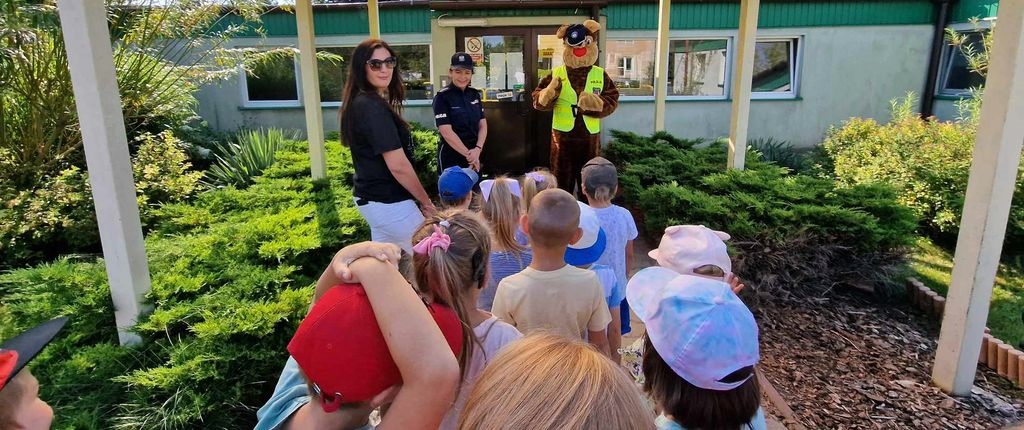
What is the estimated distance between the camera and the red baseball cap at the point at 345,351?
3.54 ft

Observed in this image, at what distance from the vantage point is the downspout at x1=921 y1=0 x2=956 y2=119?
9.52 metres

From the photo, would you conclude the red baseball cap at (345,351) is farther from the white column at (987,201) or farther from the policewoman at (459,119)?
the policewoman at (459,119)

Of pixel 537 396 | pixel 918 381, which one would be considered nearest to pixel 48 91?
pixel 537 396

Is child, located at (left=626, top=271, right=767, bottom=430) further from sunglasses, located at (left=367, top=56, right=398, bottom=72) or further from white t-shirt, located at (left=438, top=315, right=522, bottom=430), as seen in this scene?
sunglasses, located at (left=367, top=56, right=398, bottom=72)

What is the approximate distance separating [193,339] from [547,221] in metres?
1.58

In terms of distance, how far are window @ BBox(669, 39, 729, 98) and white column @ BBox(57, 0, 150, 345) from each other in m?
9.04

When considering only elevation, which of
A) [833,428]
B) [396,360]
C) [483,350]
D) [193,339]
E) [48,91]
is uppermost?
[48,91]

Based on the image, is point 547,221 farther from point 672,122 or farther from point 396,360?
point 672,122

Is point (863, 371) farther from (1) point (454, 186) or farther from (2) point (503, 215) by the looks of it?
(1) point (454, 186)

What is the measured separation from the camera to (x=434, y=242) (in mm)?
1501

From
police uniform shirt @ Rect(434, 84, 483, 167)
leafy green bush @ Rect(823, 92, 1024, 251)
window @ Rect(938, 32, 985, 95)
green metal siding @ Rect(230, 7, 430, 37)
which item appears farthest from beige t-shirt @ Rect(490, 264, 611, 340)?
window @ Rect(938, 32, 985, 95)

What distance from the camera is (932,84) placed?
32.7 feet

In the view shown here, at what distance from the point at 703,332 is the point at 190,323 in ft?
7.18

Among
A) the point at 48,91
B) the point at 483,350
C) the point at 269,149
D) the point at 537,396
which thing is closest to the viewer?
the point at 537,396
